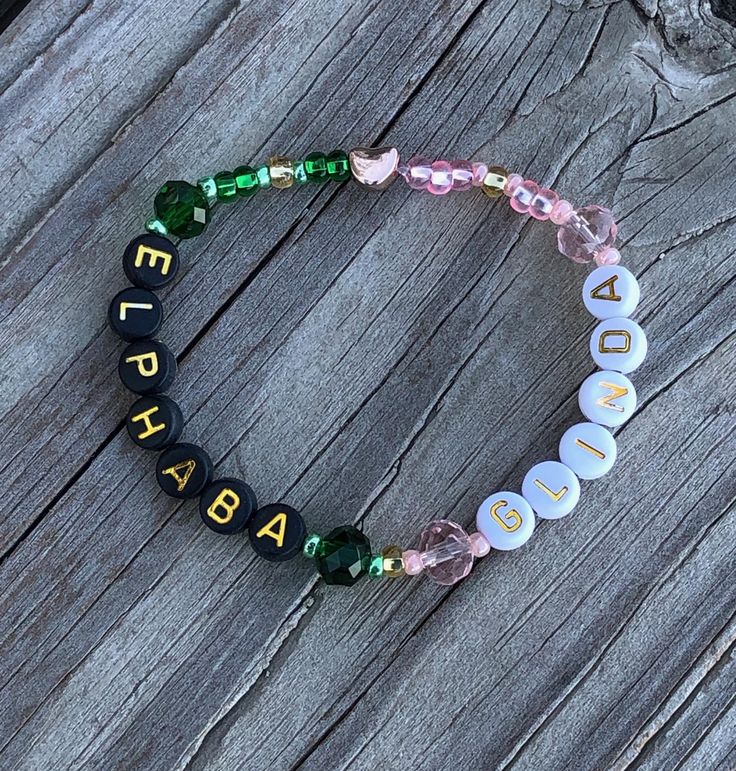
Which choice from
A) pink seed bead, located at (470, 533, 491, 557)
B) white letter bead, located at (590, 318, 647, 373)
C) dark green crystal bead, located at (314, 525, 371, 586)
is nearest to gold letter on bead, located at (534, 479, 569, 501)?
pink seed bead, located at (470, 533, 491, 557)

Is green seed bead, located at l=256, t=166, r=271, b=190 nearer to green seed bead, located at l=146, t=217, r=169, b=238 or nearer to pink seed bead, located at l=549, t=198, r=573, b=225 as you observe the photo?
green seed bead, located at l=146, t=217, r=169, b=238

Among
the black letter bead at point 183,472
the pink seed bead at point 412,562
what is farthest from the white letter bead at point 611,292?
the black letter bead at point 183,472

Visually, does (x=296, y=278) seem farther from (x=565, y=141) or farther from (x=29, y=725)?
(x=29, y=725)

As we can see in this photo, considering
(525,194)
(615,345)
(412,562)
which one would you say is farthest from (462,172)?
(412,562)

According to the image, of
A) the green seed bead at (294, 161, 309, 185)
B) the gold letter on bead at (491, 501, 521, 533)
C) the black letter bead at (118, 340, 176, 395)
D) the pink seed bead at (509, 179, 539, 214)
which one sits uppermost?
the pink seed bead at (509, 179, 539, 214)

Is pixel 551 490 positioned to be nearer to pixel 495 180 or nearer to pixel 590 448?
pixel 590 448

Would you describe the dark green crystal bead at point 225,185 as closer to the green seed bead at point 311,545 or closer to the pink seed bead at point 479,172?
the pink seed bead at point 479,172

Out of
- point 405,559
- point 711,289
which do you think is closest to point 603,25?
point 711,289
